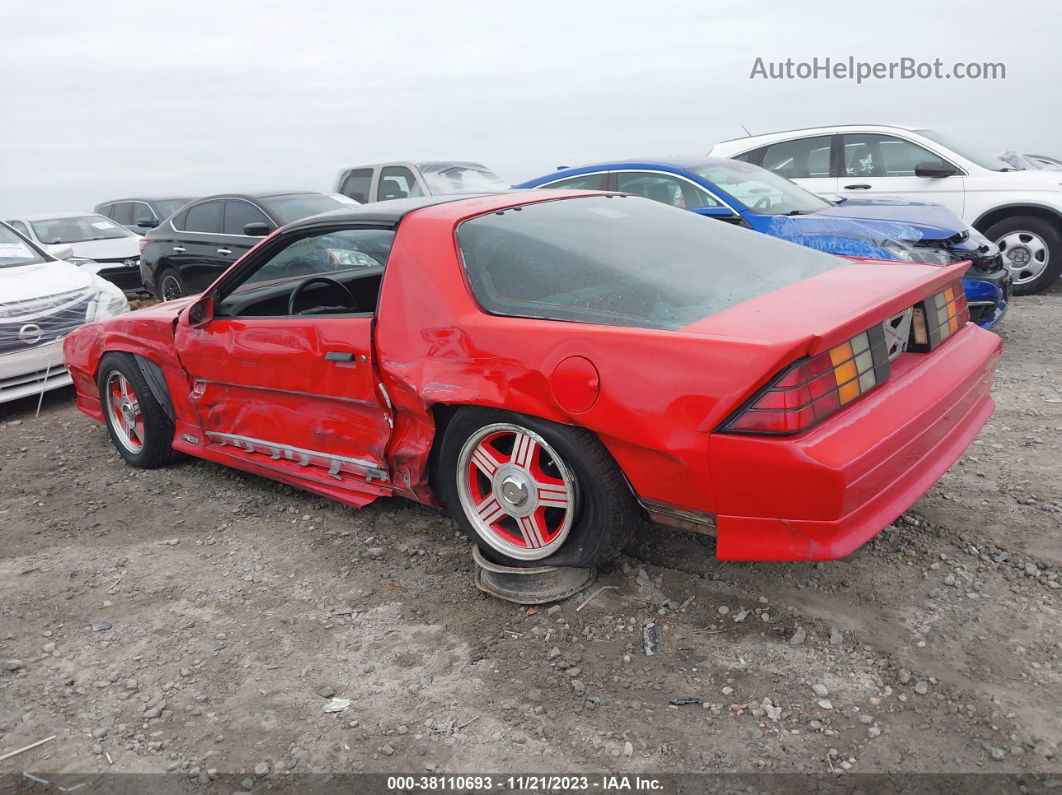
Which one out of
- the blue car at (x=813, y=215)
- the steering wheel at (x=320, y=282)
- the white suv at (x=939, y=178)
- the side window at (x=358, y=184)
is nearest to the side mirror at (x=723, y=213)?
the blue car at (x=813, y=215)

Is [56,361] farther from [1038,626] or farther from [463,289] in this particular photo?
[1038,626]

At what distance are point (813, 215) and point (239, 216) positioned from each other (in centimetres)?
578

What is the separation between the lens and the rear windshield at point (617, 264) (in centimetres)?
271

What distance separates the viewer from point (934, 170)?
8.02 metres

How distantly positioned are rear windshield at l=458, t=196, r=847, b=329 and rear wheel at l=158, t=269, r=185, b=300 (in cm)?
751

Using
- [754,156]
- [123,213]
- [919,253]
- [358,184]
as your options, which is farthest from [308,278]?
[123,213]

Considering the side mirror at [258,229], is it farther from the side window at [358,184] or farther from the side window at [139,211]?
the side window at [139,211]

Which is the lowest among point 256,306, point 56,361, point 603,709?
point 603,709

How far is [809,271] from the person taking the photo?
10.1ft

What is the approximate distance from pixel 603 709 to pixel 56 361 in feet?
17.9

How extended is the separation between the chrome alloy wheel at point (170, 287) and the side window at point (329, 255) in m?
6.31

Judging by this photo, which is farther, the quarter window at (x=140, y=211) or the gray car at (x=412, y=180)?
the quarter window at (x=140, y=211)

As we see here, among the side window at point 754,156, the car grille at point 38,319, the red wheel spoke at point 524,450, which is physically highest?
the side window at point 754,156

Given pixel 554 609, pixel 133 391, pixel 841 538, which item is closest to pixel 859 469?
pixel 841 538
